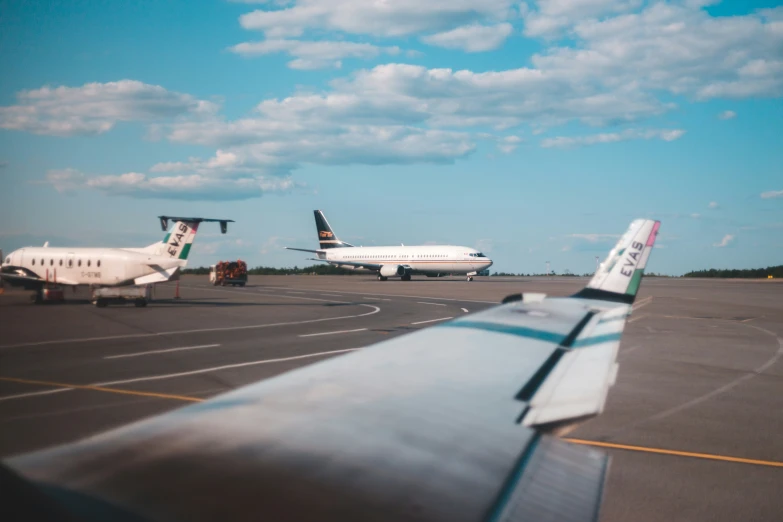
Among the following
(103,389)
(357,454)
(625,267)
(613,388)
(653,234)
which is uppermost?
(653,234)

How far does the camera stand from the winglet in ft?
22.1

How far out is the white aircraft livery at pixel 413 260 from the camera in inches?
2623

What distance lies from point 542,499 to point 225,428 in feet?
3.70

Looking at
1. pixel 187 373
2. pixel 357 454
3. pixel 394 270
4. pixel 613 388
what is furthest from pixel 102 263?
pixel 394 270

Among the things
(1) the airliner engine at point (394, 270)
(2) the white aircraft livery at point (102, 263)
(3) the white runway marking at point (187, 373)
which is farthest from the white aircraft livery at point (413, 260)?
(3) the white runway marking at point (187, 373)

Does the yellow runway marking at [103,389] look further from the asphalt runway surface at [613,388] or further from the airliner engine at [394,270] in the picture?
the airliner engine at [394,270]

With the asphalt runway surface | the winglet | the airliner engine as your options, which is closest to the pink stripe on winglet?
the winglet

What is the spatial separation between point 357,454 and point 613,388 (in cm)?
1043

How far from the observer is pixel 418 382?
3131 millimetres

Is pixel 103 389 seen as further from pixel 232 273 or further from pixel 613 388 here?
pixel 232 273

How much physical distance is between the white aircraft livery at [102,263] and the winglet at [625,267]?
93.6 feet

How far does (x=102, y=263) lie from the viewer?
32.0 m

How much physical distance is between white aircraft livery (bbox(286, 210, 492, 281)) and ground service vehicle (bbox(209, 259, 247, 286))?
15275 mm

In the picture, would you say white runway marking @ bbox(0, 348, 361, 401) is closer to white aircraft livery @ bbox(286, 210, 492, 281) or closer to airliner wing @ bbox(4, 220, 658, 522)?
airliner wing @ bbox(4, 220, 658, 522)
